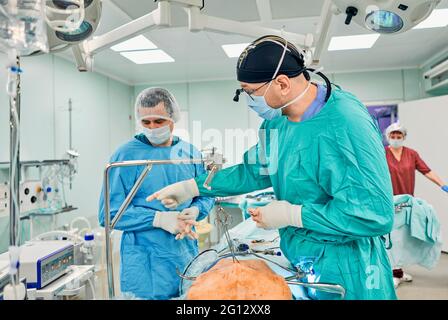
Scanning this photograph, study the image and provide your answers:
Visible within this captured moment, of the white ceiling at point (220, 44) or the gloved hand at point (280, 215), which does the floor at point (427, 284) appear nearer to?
the white ceiling at point (220, 44)

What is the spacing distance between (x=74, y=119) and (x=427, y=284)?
112 inches

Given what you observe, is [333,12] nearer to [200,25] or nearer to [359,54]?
[200,25]

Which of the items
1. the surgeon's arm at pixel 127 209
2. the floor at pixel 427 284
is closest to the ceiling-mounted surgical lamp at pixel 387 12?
the surgeon's arm at pixel 127 209

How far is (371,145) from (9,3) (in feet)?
2.52

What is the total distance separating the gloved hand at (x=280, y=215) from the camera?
792 mm

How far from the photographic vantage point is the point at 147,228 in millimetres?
1236

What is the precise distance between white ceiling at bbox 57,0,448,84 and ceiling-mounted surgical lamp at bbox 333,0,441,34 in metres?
0.42

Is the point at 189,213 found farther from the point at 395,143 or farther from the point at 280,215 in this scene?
the point at 395,143

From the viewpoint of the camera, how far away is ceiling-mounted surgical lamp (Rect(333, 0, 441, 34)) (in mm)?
884

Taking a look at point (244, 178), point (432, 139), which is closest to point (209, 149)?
point (244, 178)

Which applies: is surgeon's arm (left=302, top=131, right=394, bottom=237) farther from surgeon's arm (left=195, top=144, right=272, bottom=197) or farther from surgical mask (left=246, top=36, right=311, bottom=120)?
surgeon's arm (left=195, top=144, right=272, bottom=197)

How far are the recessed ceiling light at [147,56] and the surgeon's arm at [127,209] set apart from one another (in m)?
0.71

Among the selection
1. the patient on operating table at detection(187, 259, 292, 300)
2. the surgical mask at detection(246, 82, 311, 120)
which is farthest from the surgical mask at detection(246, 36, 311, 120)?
the patient on operating table at detection(187, 259, 292, 300)

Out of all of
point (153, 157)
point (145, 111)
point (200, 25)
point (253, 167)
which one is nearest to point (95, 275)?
point (153, 157)
